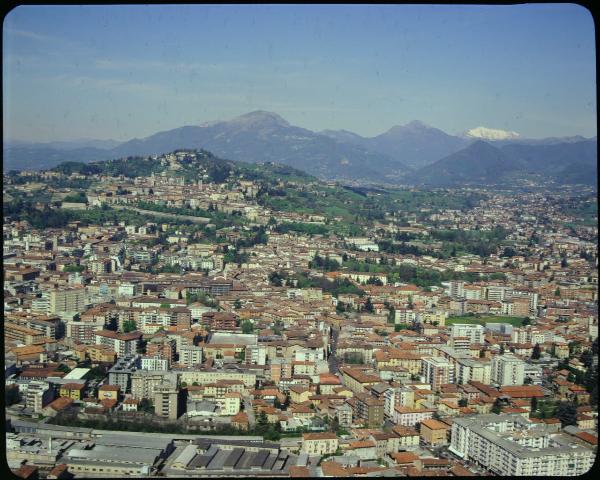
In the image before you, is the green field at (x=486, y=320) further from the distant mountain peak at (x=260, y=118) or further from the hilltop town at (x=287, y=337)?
the distant mountain peak at (x=260, y=118)

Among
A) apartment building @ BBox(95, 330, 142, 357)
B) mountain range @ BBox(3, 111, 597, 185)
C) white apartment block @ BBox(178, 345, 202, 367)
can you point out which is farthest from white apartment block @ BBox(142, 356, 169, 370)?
mountain range @ BBox(3, 111, 597, 185)

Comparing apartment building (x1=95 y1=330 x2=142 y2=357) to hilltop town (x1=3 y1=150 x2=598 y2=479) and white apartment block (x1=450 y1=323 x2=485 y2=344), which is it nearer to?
hilltop town (x1=3 y1=150 x2=598 y2=479)

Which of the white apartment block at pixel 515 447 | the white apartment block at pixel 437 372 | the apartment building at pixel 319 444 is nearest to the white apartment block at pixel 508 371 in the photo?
the white apartment block at pixel 437 372

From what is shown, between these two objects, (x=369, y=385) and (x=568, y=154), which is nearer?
(x=369, y=385)

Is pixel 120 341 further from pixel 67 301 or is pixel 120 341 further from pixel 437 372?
pixel 437 372

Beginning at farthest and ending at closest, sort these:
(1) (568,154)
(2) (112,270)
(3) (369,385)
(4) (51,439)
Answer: (1) (568,154), (2) (112,270), (3) (369,385), (4) (51,439)

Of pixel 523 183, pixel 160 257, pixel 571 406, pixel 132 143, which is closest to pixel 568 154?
pixel 523 183

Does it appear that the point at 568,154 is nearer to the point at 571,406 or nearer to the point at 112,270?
the point at 112,270
